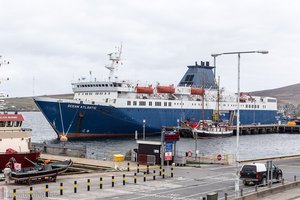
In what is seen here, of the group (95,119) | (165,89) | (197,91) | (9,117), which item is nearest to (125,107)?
(95,119)

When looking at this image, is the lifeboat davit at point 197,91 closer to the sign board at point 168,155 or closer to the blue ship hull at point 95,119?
the blue ship hull at point 95,119

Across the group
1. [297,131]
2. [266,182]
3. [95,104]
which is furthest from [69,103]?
[297,131]

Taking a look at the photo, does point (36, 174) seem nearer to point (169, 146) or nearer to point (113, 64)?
point (169, 146)

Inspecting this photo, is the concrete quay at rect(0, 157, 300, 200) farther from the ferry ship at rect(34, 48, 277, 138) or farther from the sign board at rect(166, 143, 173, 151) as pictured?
the ferry ship at rect(34, 48, 277, 138)

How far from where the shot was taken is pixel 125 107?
96188 millimetres

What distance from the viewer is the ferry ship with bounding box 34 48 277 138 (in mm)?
91312

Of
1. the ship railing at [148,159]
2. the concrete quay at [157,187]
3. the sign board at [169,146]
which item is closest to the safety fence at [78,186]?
the concrete quay at [157,187]

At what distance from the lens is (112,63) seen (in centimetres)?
10144

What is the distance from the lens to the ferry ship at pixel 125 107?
91.3m

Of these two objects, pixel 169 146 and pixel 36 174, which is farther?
pixel 169 146

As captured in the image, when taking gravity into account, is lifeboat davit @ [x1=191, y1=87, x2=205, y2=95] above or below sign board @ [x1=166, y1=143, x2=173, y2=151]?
above

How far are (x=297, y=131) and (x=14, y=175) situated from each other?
124m

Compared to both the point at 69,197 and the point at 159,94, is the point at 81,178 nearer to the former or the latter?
the point at 69,197

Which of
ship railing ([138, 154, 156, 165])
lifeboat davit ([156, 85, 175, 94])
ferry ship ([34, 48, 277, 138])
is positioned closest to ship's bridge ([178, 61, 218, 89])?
ferry ship ([34, 48, 277, 138])
